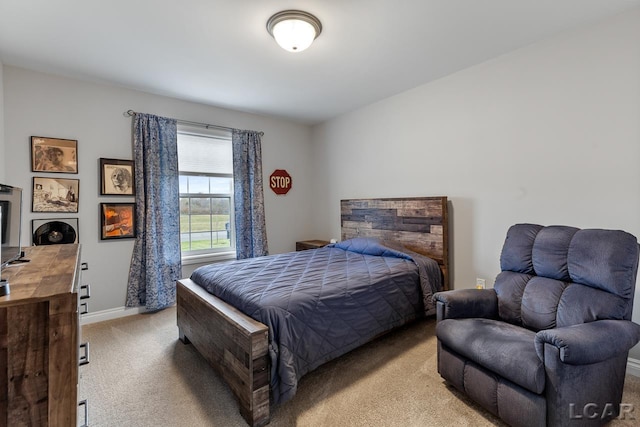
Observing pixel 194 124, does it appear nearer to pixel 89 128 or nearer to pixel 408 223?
pixel 89 128

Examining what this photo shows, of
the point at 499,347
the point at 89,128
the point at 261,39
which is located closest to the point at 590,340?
the point at 499,347

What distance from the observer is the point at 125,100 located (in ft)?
11.0

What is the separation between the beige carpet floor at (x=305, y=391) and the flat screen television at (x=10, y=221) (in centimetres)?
107

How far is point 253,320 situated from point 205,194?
8.88 feet

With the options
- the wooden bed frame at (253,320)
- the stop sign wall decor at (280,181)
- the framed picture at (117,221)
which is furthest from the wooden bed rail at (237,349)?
the stop sign wall decor at (280,181)

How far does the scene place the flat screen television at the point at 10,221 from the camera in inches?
54.3

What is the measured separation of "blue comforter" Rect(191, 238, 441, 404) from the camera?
5.81ft

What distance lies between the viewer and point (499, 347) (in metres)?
1.59

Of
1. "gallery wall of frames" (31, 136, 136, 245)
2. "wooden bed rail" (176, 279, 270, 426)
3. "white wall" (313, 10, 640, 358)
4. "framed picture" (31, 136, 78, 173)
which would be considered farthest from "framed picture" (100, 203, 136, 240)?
"white wall" (313, 10, 640, 358)

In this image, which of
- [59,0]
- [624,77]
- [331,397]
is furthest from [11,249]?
[624,77]

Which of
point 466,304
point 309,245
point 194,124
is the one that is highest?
point 194,124

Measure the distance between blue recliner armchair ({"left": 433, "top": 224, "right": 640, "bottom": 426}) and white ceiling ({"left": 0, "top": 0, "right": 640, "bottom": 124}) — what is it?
5.35 feet

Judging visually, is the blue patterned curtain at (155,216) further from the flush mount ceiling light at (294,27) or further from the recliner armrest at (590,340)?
the recliner armrest at (590,340)

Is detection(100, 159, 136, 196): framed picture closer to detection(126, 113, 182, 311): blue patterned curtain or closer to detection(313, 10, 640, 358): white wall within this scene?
detection(126, 113, 182, 311): blue patterned curtain
